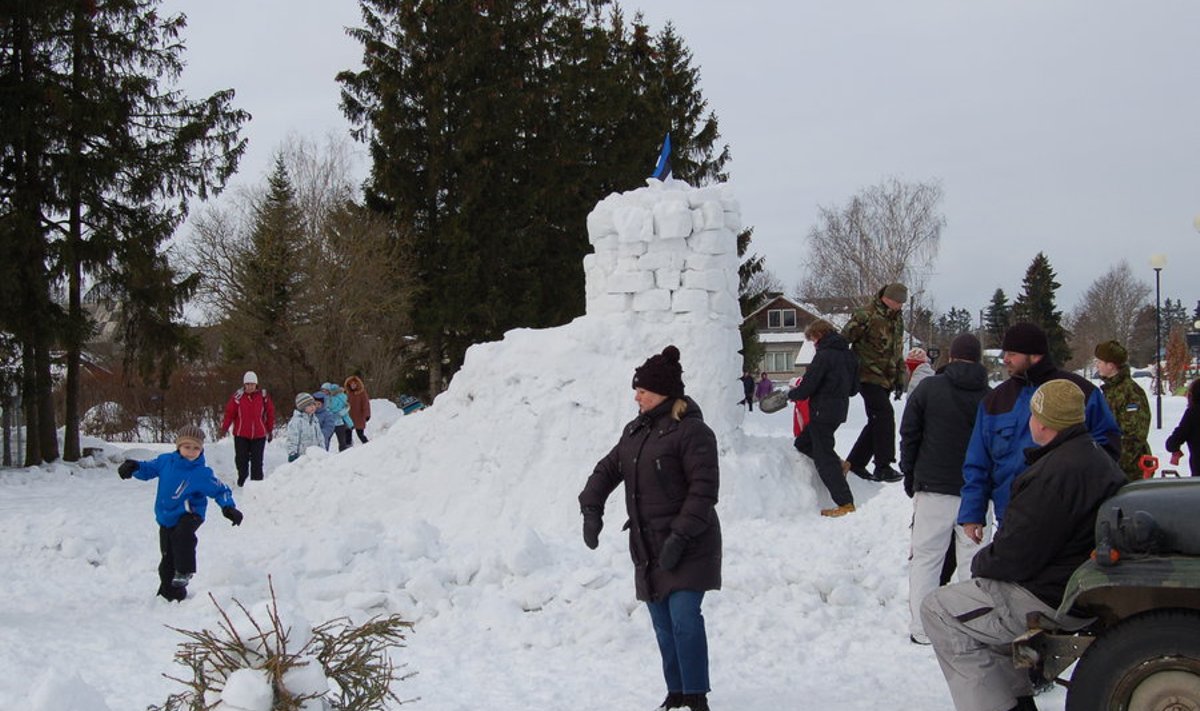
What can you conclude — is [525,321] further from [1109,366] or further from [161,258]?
[1109,366]

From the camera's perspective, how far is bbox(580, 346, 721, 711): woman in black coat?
4.61 m

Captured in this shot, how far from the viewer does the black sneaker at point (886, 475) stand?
9.34m

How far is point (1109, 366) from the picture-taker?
7.26 metres

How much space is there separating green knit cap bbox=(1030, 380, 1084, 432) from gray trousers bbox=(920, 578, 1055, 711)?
2.13 feet

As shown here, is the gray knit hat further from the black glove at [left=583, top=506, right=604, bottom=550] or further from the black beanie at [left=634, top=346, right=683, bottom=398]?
the black beanie at [left=634, top=346, right=683, bottom=398]

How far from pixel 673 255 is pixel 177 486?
16.3 ft

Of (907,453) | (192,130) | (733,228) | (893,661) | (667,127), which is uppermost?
(667,127)

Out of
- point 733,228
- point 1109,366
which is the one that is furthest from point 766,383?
point 1109,366

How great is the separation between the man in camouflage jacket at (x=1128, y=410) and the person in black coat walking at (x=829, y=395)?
79.1 inches

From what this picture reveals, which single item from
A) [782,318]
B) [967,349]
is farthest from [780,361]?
[967,349]

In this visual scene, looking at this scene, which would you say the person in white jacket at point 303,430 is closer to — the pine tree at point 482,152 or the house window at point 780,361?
the pine tree at point 482,152

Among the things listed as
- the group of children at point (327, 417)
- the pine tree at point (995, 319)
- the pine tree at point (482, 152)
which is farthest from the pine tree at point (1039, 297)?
the group of children at point (327, 417)

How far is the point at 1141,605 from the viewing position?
11.8ft

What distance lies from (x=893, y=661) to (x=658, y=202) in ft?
18.1
